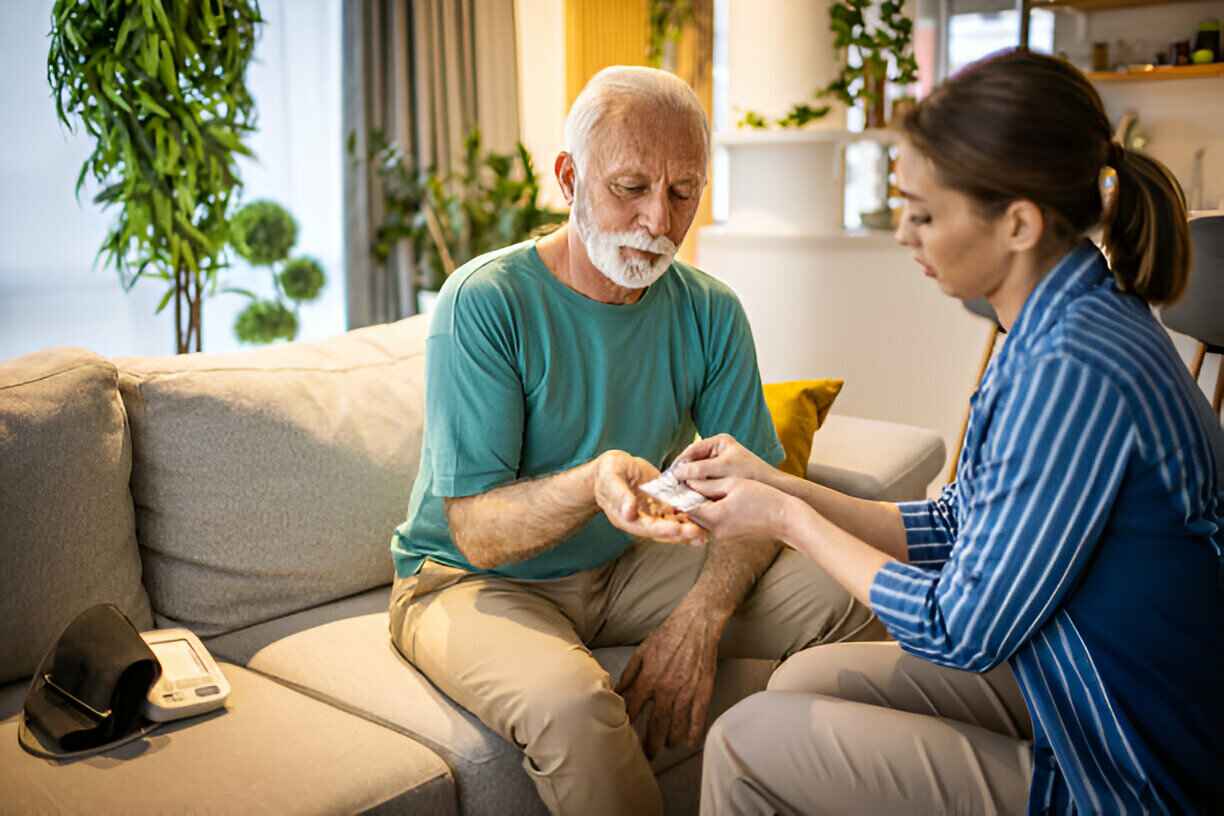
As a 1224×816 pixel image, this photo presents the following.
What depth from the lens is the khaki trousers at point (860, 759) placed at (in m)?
1.18

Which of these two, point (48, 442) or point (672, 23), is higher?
point (672, 23)

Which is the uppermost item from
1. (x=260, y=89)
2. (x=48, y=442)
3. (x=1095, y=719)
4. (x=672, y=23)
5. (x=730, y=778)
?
(x=672, y=23)

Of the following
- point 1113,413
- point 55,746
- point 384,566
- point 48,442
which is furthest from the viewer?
point 384,566

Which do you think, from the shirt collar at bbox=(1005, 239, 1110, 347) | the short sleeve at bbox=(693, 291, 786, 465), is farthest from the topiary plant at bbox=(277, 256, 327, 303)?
the shirt collar at bbox=(1005, 239, 1110, 347)

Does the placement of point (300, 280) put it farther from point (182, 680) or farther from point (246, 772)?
point (246, 772)

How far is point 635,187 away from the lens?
67.6 inches

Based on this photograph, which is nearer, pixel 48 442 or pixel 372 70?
pixel 48 442

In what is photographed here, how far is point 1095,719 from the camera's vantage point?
110 centimetres

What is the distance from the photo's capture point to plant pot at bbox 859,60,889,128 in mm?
3865

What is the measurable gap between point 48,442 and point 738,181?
2823 millimetres

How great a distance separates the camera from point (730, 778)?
124cm

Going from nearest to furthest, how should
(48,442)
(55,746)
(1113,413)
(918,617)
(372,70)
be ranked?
(1113,413) < (918,617) < (55,746) < (48,442) < (372,70)

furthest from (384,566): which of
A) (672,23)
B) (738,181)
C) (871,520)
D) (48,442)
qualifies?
(672,23)

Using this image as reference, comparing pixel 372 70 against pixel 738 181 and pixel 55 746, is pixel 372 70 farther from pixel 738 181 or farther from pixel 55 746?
pixel 55 746
